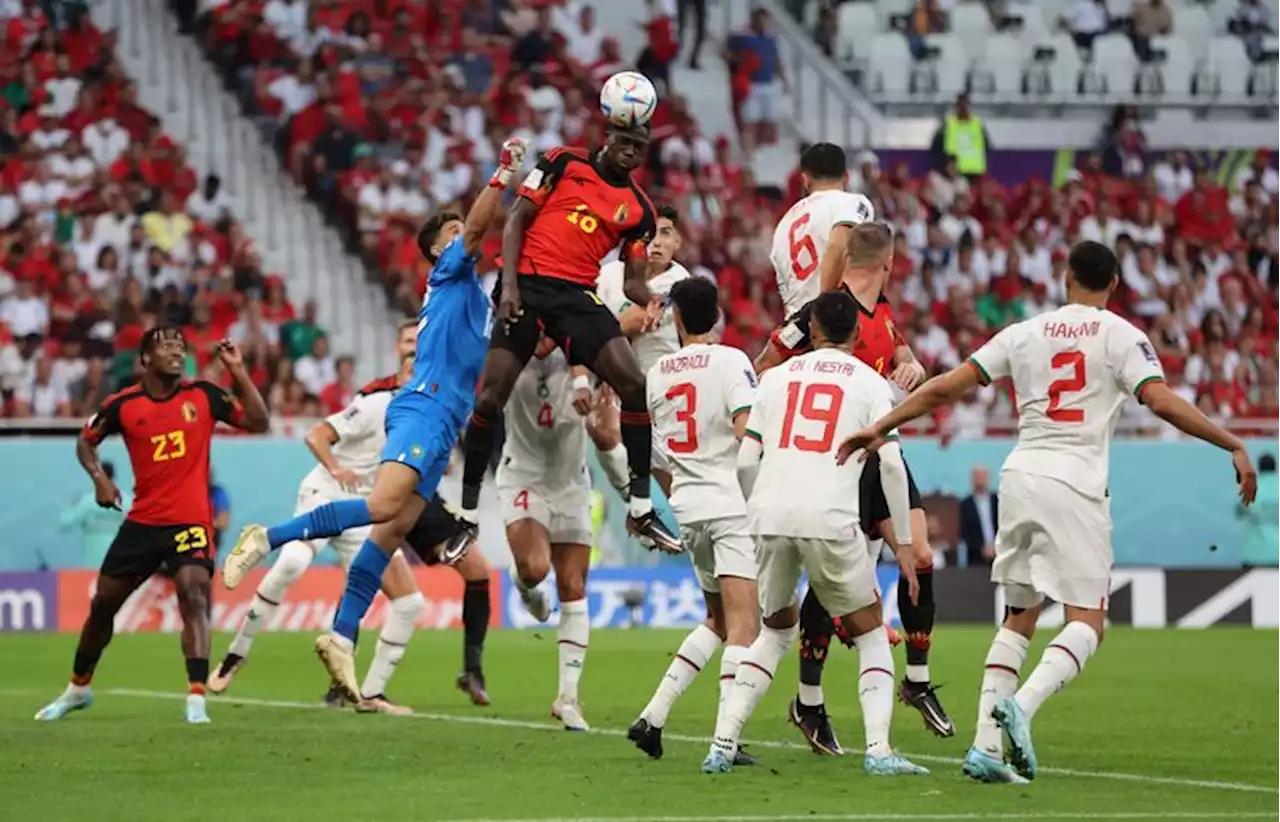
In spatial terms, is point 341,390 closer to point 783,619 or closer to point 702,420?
point 702,420

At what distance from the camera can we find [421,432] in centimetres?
1369

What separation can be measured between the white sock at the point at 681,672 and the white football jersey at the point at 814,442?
1266 mm

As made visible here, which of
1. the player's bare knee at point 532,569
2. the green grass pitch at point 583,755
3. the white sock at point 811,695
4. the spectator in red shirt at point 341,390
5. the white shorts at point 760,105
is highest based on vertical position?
the white shorts at point 760,105

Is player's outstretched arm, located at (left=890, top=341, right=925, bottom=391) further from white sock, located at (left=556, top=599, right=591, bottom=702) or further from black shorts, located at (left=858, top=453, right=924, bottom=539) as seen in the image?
white sock, located at (left=556, top=599, right=591, bottom=702)

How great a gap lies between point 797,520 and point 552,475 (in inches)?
163

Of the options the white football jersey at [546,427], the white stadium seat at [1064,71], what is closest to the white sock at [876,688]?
the white football jersey at [546,427]

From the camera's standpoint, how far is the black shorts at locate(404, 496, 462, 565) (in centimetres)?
1669

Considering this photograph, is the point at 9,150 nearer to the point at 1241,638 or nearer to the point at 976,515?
the point at 976,515

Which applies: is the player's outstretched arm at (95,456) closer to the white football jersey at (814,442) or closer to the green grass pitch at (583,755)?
the green grass pitch at (583,755)

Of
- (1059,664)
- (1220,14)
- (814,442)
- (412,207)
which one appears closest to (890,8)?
(1220,14)

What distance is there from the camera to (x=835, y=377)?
36.2ft

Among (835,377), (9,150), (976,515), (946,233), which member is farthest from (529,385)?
(946,233)

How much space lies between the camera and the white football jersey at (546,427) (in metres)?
14.8

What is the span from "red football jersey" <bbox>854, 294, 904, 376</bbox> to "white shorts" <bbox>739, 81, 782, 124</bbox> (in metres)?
22.0
